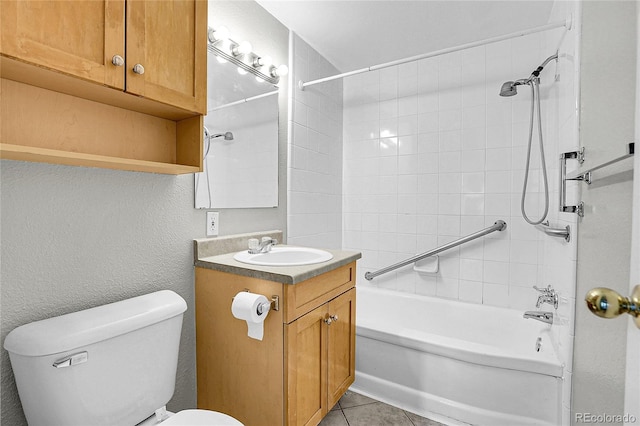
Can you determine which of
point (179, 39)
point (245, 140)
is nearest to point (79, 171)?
point (179, 39)

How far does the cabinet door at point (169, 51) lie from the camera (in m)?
0.97

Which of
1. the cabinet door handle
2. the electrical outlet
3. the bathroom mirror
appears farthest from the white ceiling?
the cabinet door handle

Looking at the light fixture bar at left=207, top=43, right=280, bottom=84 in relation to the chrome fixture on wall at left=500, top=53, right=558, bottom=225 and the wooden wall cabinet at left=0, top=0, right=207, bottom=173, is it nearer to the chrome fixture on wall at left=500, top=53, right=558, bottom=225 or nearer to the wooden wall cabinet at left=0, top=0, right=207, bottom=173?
the wooden wall cabinet at left=0, top=0, right=207, bottom=173

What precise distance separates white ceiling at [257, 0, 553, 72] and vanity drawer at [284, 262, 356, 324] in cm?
156

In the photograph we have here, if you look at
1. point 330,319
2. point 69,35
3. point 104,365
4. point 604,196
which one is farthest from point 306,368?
point 69,35

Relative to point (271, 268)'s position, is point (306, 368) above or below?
below

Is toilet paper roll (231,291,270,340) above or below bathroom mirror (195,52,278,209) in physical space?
below

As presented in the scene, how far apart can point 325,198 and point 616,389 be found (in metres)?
2.03

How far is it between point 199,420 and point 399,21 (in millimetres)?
2357

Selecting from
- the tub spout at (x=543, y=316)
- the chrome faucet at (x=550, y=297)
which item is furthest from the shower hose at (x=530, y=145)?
the tub spout at (x=543, y=316)

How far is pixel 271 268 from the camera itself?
4.17 ft

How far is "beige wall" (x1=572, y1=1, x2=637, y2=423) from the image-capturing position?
2.43 ft

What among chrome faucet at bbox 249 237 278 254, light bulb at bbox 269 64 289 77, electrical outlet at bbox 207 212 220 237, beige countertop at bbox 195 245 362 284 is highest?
light bulb at bbox 269 64 289 77

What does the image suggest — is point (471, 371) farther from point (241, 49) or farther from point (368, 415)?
point (241, 49)
